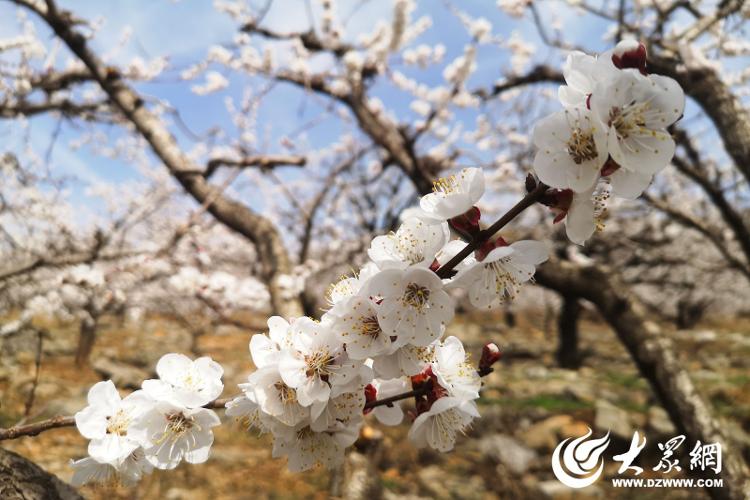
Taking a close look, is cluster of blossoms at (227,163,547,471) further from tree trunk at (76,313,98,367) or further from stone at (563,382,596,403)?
tree trunk at (76,313,98,367)

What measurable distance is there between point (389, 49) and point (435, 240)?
5.35 meters

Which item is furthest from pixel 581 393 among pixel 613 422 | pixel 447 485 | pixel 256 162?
pixel 256 162

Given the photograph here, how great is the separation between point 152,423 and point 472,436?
5599 millimetres

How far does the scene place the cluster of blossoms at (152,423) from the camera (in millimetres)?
967

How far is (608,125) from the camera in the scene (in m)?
0.76

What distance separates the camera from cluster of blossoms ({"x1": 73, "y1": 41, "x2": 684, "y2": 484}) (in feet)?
2.43

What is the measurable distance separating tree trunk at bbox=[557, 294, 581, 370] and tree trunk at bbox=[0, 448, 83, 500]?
1057 centimetres

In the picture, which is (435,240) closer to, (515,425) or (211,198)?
(211,198)

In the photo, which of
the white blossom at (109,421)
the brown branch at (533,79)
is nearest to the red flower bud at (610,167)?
the white blossom at (109,421)

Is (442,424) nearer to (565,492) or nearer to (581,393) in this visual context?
(565,492)

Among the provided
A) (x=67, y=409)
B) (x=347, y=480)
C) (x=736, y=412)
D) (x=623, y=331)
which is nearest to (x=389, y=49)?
(x=623, y=331)

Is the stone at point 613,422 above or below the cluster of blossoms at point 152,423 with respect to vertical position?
above

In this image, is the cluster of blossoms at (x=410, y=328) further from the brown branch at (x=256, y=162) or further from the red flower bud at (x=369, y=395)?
the brown branch at (x=256, y=162)

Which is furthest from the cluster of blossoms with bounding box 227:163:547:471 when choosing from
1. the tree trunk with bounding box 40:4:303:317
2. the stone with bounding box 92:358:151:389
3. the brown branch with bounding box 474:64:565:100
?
the stone with bounding box 92:358:151:389
